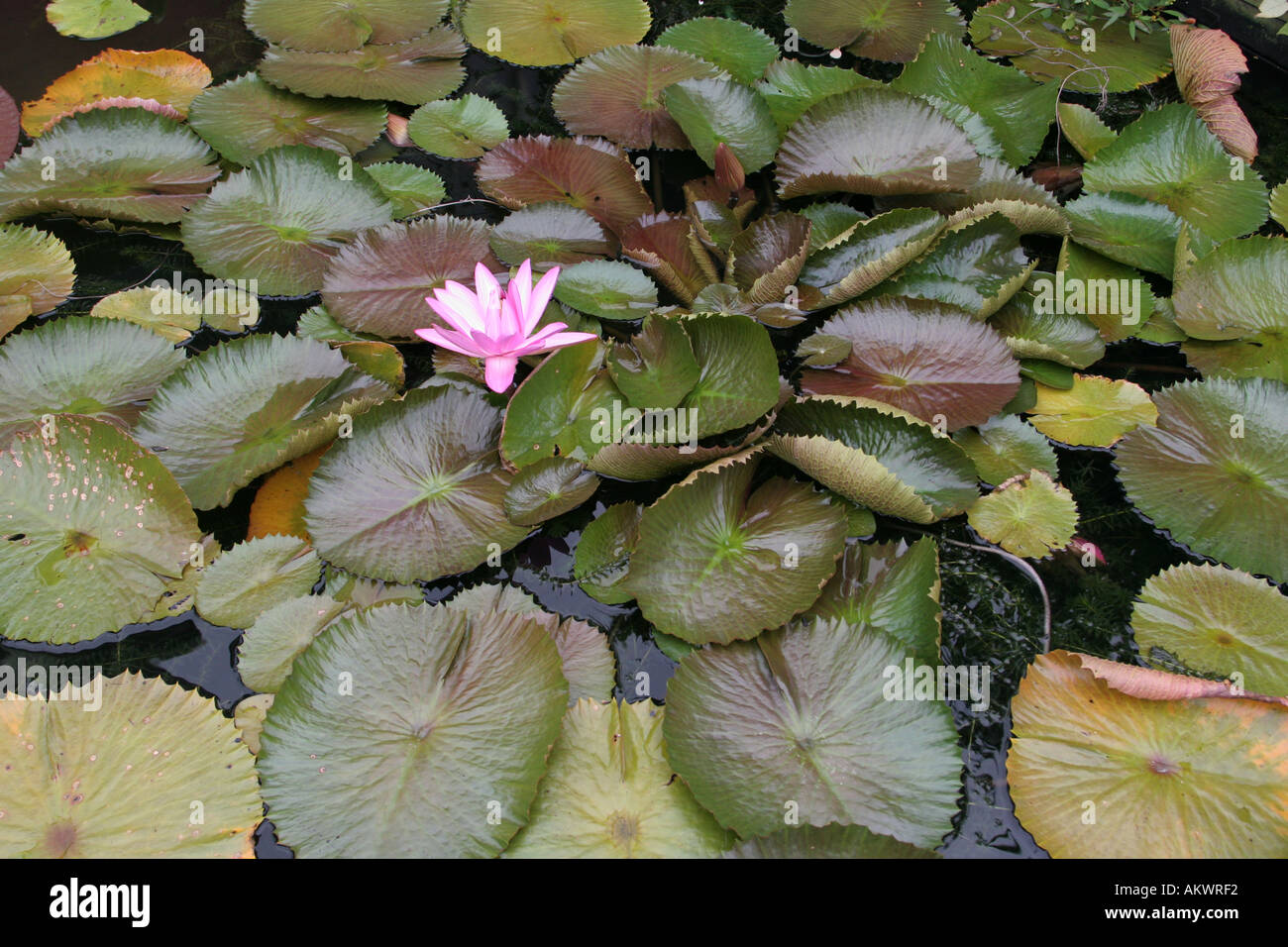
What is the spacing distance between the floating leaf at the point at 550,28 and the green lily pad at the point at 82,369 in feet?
5.86

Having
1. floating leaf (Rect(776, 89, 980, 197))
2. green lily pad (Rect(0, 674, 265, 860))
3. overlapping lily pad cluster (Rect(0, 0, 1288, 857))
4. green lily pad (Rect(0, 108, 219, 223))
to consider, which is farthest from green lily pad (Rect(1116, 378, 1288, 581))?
A: green lily pad (Rect(0, 108, 219, 223))

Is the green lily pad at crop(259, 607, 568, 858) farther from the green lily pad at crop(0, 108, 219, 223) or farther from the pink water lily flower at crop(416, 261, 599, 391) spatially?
the green lily pad at crop(0, 108, 219, 223)

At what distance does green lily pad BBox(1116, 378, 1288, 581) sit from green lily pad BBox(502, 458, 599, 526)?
140 centimetres

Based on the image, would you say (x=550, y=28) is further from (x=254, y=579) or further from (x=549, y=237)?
(x=254, y=579)

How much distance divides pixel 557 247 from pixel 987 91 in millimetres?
1619

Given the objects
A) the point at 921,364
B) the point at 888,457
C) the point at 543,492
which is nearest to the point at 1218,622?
the point at 888,457

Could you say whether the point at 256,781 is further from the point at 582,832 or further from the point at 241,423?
the point at 241,423

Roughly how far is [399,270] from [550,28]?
4.75 ft

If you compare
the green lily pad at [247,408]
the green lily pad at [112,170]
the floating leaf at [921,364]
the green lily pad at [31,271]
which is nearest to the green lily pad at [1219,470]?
the floating leaf at [921,364]
